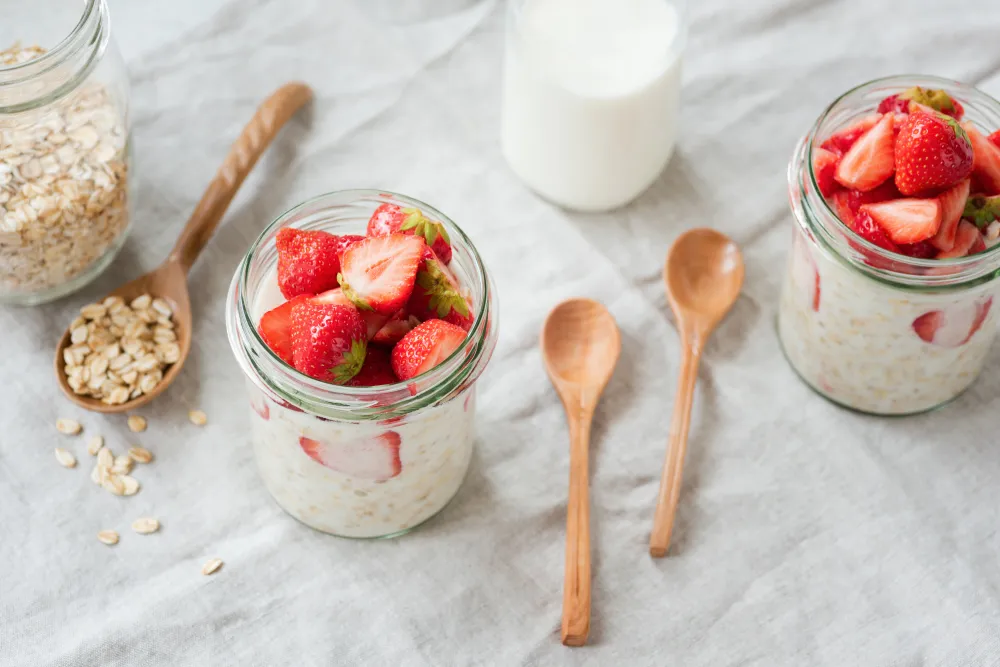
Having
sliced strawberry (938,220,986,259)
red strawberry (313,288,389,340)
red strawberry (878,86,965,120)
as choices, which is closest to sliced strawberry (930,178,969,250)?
sliced strawberry (938,220,986,259)

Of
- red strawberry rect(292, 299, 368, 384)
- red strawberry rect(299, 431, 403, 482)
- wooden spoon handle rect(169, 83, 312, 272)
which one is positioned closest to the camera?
red strawberry rect(292, 299, 368, 384)

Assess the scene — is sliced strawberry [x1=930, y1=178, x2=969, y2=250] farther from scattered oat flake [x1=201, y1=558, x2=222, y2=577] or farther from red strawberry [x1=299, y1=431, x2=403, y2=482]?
scattered oat flake [x1=201, y1=558, x2=222, y2=577]

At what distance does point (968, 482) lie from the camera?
51.3 inches

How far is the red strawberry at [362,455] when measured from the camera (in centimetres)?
106

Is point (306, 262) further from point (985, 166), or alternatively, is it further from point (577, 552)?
point (985, 166)

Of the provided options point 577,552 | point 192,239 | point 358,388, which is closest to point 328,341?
point 358,388

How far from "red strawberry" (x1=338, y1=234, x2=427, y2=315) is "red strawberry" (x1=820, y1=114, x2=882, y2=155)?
18.7 inches

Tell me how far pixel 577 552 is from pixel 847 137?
1.72ft

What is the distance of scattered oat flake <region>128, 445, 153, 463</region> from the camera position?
129cm

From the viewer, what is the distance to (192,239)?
1.38 meters

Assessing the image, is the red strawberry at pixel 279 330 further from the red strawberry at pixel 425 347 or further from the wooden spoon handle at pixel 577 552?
the wooden spoon handle at pixel 577 552

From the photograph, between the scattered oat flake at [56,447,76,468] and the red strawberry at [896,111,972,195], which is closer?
the red strawberry at [896,111,972,195]

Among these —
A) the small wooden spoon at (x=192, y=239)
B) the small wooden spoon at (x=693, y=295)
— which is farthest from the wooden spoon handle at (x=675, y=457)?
the small wooden spoon at (x=192, y=239)

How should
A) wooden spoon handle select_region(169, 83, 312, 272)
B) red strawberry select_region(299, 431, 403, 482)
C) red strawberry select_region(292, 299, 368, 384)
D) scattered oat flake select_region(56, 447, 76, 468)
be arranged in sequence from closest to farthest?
red strawberry select_region(292, 299, 368, 384) → red strawberry select_region(299, 431, 403, 482) → scattered oat flake select_region(56, 447, 76, 468) → wooden spoon handle select_region(169, 83, 312, 272)
